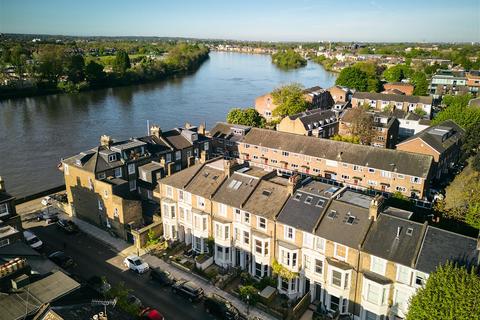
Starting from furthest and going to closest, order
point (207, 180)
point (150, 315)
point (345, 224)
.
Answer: point (207, 180), point (345, 224), point (150, 315)

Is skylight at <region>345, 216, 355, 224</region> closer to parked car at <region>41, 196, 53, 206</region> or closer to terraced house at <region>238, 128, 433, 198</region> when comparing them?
terraced house at <region>238, 128, 433, 198</region>

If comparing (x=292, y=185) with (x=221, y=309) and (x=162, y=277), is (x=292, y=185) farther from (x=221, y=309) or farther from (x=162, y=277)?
(x=162, y=277)

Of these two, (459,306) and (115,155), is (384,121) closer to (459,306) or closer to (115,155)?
(115,155)

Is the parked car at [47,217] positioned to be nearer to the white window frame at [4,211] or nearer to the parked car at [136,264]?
the white window frame at [4,211]

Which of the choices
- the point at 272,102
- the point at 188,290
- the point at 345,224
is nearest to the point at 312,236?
the point at 345,224

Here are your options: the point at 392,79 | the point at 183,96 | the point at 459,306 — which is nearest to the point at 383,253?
the point at 459,306

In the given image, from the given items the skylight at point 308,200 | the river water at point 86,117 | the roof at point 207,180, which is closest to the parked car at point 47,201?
the river water at point 86,117
